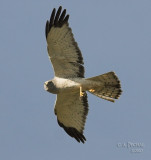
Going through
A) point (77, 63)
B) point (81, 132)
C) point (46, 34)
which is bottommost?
point (81, 132)

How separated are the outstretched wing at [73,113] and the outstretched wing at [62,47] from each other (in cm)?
78

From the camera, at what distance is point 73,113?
13.1 metres

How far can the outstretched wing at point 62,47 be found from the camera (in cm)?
1197

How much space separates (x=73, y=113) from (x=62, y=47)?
6.48 ft

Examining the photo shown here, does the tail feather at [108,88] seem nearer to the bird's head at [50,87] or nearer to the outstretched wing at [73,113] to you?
the outstretched wing at [73,113]

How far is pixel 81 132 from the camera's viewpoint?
12984mm

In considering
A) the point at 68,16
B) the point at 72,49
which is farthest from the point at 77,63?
the point at 68,16

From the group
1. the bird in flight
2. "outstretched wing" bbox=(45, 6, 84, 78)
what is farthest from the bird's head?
"outstretched wing" bbox=(45, 6, 84, 78)

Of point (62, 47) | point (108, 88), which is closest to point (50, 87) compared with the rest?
point (62, 47)

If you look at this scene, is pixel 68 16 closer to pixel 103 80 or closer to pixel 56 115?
pixel 103 80

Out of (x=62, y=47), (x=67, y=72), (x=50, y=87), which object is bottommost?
(x=50, y=87)

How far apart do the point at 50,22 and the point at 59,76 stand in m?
1.39

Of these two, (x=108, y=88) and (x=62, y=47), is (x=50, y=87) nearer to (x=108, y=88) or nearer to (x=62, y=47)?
(x=62, y=47)

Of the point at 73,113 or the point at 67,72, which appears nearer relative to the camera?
the point at 67,72
